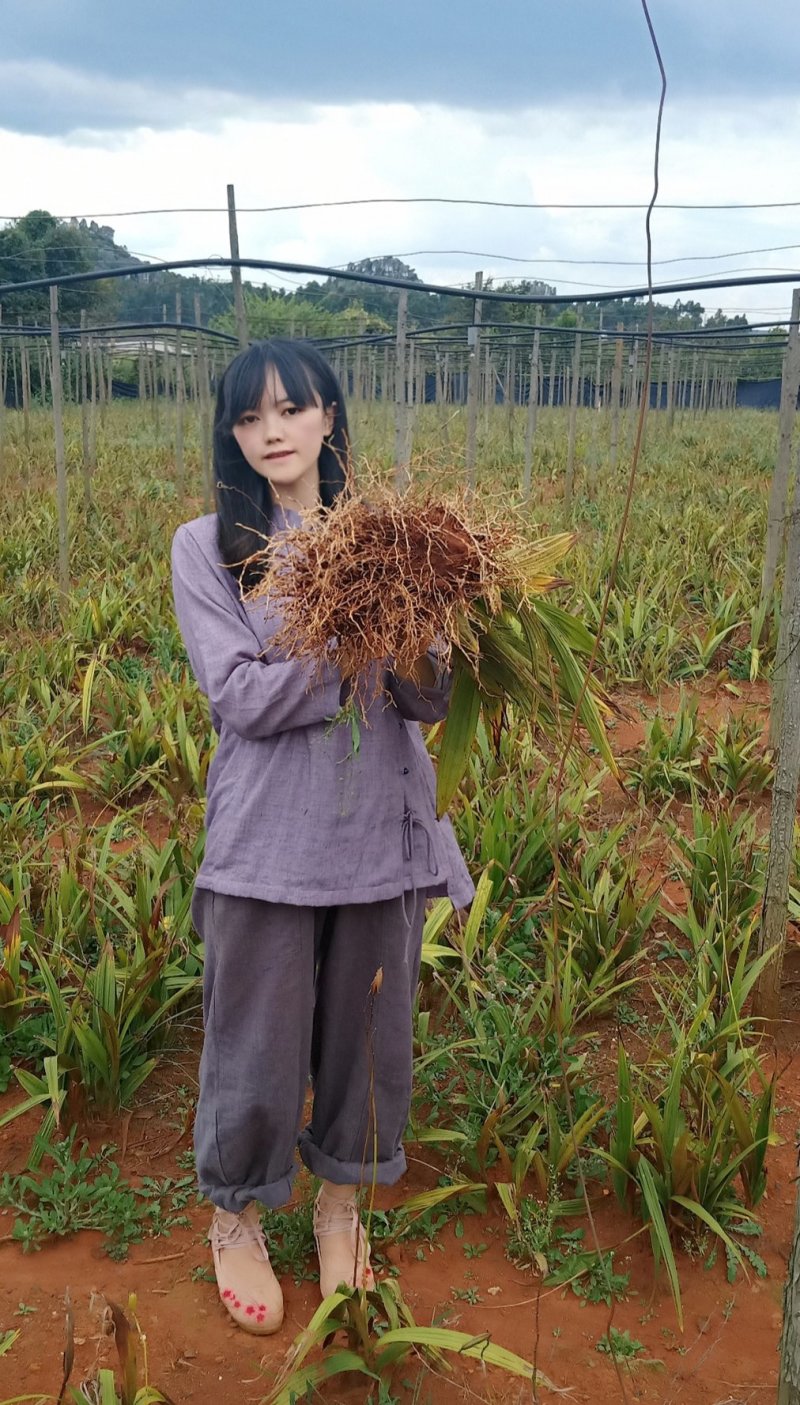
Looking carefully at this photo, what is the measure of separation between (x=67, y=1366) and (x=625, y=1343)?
100 centimetres

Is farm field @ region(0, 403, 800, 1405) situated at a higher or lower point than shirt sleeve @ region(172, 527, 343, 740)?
lower

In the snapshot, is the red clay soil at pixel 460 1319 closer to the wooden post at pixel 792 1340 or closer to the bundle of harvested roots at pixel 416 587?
the wooden post at pixel 792 1340

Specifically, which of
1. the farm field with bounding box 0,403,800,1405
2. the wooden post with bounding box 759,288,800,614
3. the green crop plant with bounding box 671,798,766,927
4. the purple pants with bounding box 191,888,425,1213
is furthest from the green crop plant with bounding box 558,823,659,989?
the wooden post with bounding box 759,288,800,614

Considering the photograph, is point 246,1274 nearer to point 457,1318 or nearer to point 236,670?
point 457,1318

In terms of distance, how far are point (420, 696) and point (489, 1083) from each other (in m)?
1.29

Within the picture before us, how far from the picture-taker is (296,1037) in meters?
1.76

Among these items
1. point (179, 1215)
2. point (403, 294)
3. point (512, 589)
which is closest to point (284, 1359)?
point (179, 1215)

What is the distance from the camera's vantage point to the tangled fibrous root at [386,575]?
134 cm

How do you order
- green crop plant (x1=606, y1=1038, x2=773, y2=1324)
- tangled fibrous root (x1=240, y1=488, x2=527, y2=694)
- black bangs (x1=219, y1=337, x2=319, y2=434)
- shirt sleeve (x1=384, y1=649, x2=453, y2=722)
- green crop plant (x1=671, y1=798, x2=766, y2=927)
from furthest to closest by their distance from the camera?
1. green crop plant (x1=671, y1=798, x2=766, y2=927)
2. green crop plant (x1=606, y1=1038, x2=773, y2=1324)
3. black bangs (x1=219, y1=337, x2=319, y2=434)
4. shirt sleeve (x1=384, y1=649, x2=453, y2=722)
5. tangled fibrous root (x1=240, y1=488, x2=527, y2=694)

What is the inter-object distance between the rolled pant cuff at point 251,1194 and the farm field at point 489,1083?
10.2 inches

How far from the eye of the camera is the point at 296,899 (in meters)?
1.64

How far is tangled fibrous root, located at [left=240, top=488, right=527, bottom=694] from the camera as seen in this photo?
1336 millimetres

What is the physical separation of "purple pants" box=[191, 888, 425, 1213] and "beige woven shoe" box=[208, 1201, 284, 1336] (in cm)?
8

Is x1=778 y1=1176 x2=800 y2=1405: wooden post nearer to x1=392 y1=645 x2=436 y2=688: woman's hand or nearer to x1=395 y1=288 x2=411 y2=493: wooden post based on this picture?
x1=392 y1=645 x2=436 y2=688: woman's hand
